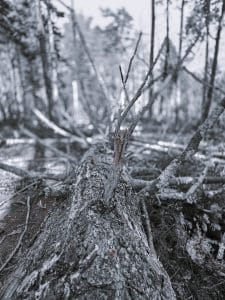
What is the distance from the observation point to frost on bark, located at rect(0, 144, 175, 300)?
7.70 feet

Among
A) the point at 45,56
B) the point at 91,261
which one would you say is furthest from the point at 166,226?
the point at 45,56

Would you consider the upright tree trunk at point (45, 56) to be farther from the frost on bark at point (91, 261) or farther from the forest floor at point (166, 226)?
the frost on bark at point (91, 261)

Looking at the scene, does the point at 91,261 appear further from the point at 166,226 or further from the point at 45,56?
the point at 45,56

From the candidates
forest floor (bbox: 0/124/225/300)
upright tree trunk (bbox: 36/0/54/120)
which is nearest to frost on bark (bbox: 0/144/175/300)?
forest floor (bbox: 0/124/225/300)

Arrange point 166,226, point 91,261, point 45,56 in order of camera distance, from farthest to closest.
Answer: point 45,56
point 166,226
point 91,261

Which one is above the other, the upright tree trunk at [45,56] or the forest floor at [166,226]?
the upright tree trunk at [45,56]

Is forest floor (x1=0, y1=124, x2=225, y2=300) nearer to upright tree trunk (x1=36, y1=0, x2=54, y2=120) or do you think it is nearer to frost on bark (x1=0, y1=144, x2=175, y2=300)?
frost on bark (x1=0, y1=144, x2=175, y2=300)

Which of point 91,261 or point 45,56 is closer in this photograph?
point 91,261

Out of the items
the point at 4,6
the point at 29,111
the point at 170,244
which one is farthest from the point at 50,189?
the point at 29,111

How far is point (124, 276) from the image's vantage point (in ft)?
8.07

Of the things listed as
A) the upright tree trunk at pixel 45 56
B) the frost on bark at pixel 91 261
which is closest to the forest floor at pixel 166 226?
the frost on bark at pixel 91 261

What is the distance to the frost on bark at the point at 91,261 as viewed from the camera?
7.70 feet

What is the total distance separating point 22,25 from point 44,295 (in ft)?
47.2

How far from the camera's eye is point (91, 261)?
99.5 inches
